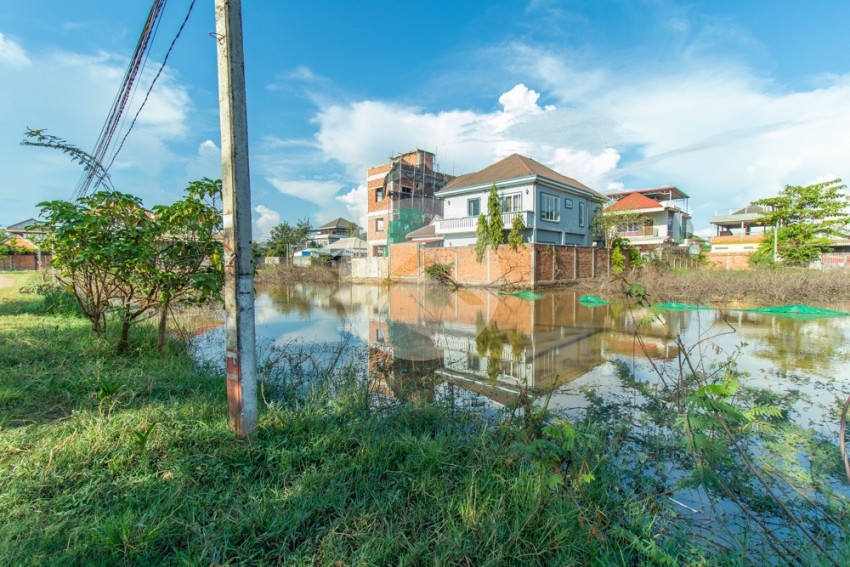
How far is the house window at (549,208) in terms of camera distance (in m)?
21.4

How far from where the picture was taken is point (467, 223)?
2267 cm

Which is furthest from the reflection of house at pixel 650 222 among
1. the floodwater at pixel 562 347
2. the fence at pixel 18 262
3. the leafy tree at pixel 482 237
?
the fence at pixel 18 262

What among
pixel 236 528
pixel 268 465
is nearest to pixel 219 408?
pixel 268 465

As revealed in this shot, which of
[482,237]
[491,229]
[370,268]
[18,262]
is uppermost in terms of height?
[491,229]

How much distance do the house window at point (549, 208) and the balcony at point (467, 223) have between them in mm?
1350

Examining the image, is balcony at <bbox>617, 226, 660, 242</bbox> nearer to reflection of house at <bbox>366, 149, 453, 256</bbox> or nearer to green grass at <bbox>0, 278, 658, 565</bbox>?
reflection of house at <bbox>366, 149, 453, 256</bbox>

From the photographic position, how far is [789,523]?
2195 millimetres

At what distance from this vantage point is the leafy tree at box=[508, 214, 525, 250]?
19141mm

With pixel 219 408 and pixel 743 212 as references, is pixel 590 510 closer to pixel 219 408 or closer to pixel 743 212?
pixel 219 408

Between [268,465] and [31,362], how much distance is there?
3.73m

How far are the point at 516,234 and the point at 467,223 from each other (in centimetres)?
412

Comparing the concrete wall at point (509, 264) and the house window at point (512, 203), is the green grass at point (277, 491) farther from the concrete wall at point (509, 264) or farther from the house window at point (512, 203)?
the house window at point (512, 203)

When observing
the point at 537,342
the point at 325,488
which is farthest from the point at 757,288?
the point at 325,488

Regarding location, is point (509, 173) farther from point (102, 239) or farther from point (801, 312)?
point (102, 239)
